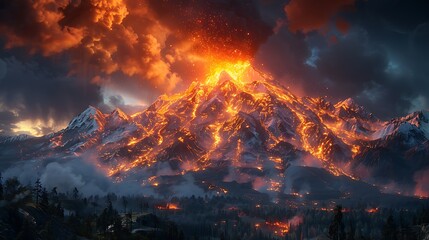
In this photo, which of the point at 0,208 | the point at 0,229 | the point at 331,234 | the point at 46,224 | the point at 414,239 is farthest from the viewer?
the point at 414,239

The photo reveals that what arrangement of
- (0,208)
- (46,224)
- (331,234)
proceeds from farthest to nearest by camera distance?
(331,234) < (46,224) < (0,208)

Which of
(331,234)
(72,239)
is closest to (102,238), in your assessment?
(72,239)

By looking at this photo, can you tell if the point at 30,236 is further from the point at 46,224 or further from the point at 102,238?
the point at 102,238

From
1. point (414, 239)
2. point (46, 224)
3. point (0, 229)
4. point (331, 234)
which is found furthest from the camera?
point (414, 239)

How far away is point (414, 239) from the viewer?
188500mm

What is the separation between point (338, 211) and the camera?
162250 mm

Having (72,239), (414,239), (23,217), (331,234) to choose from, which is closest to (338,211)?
(331,234)

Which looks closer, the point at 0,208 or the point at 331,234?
the point at 0,208

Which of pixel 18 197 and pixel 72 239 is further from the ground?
pixel 18 197

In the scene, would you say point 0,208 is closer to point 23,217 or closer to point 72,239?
point 23,217

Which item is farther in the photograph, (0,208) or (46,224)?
(46,224)

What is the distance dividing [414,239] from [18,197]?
136 m

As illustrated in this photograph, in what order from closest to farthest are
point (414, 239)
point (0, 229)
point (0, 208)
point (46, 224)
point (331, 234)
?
point (0, 229)
point (0, 208)
point (46, 224)
point (331, 234)
point (414, 239)

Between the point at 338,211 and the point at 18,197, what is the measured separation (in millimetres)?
100526
